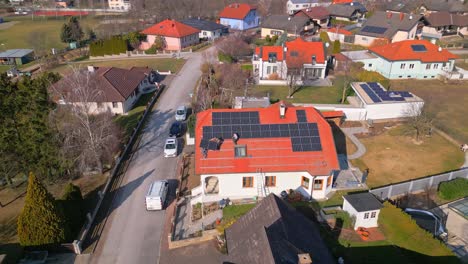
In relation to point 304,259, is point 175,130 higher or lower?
lower

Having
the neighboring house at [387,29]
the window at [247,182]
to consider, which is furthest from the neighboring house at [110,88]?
the neighboring house at [387,29]

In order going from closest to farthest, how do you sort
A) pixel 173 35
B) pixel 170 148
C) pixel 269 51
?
1. pixel 170 148
2. pixel 269 51
3. pixel 173 35

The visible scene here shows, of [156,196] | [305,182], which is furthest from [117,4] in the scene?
[305,182]

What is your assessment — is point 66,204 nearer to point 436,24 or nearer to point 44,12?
point 436,24

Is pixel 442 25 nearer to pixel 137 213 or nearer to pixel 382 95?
pixel 382 95

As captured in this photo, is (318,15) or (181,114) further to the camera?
(318,15)

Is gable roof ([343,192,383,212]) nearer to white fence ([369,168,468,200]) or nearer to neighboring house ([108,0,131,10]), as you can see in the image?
white fence ([369,168,468,200])

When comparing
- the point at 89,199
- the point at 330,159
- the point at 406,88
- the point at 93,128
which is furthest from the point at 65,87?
the point at 406,88

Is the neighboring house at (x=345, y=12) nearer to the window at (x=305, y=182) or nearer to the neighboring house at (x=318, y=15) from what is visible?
the neighboring house at (x=318, y=15)

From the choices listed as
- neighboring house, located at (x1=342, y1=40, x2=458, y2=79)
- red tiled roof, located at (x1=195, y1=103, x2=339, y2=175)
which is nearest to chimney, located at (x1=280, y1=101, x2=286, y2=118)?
red tiled roof, located at (x1=195, y1=103, x2=339, y2=175)
